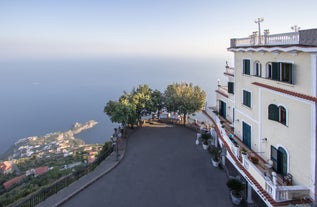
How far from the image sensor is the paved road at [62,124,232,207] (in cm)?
1502

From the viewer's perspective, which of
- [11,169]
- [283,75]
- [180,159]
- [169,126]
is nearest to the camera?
[283,75]

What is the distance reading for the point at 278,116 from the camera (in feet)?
39.5

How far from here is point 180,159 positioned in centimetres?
2078

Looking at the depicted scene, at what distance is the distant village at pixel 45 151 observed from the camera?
103ft

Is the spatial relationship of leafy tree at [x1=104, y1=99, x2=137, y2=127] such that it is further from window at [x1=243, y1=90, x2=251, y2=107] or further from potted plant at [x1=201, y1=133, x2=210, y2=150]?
window at [x1=243, y1=90, x2=251, y2=107]

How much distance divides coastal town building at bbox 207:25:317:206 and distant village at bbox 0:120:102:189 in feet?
45.1

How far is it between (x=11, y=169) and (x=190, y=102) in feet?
94.2

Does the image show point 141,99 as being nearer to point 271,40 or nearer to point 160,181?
point 160,181

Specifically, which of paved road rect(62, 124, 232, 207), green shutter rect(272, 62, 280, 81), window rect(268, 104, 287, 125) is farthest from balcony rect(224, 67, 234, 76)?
window rect(268, 104, 287, 125)

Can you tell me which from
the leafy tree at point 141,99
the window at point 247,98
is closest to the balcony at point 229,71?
the window at point 247,98

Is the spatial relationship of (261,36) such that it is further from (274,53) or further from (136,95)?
(136,95)

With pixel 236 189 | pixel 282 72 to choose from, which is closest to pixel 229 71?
pixel 282 72

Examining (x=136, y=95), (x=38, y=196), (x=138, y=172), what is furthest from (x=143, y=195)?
(x=136, y=95)

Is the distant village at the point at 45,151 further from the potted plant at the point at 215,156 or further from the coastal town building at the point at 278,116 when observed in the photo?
the coastal town building at the point at 278,116
